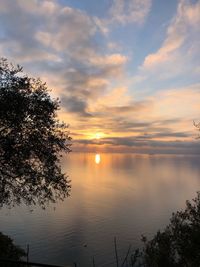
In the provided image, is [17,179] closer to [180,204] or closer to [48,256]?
[48,256]

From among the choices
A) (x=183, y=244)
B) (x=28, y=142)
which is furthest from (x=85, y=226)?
(x=28, y=142)

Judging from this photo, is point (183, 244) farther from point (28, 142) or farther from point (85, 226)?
point (85, 226)

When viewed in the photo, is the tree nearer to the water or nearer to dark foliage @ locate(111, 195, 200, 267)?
dark foliage @ locate(111, 195, 200, 267)

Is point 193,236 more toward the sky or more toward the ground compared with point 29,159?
more toward the ground

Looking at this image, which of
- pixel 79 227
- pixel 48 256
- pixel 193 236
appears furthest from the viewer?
pixel 79 227

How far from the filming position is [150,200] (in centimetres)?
17988

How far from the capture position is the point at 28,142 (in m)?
28.5

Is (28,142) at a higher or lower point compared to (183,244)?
higher

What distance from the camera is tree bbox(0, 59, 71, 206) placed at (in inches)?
1086

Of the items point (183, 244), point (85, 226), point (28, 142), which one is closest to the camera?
point (28, 142)

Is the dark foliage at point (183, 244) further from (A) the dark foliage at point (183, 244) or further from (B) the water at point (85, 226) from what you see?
(B) the water at point (85, 226)

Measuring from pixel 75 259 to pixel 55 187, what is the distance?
214 ft

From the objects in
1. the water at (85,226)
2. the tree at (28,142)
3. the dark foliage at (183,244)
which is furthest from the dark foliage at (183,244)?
the water at (85,226)

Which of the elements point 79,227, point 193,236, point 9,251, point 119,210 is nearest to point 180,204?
point 119,210
